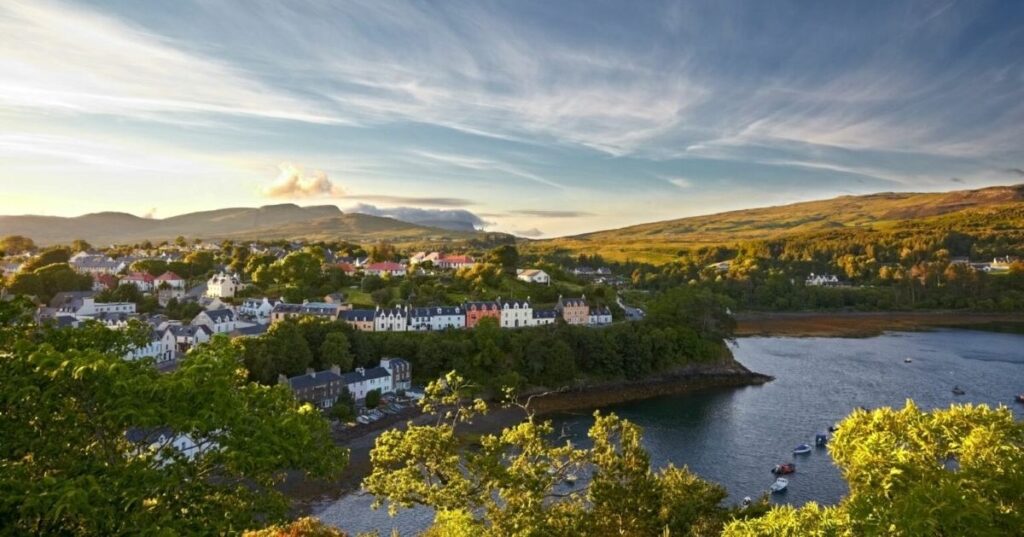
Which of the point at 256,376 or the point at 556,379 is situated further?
the point at 556,379

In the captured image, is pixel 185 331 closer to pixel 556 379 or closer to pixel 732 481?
pixel 556 379

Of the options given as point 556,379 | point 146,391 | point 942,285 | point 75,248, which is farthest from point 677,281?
point 146,391

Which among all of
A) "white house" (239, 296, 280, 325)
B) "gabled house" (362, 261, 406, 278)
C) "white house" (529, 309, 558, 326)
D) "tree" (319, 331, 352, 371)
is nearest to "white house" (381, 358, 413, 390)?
"tree" (319, 331, 352, 371)

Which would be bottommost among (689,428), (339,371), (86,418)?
(689,428)

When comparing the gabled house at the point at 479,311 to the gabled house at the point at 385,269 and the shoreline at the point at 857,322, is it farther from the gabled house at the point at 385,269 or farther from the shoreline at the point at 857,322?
the shoreline at the point at 857,322

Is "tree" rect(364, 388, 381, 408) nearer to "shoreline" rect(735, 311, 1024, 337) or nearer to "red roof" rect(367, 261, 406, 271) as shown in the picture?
"red roof" rect(367, 261, 406, 271)

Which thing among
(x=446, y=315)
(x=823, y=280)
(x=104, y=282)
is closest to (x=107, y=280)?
(x=104, y=282)

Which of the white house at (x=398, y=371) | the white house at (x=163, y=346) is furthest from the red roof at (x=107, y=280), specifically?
the white house at (x=398, y=371)
